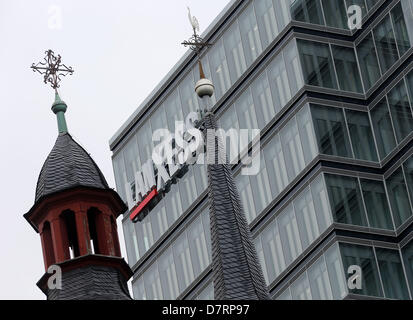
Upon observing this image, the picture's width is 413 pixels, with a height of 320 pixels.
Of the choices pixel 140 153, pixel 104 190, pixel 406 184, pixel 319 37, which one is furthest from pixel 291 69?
pixel 104 190

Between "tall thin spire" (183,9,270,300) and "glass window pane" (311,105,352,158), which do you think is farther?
"glass window pane" (311,105,352,158)

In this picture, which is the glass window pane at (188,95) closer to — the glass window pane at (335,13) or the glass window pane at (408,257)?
the glass window pane at (335,13)

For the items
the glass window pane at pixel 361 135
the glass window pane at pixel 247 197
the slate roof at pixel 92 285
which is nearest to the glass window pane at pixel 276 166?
the glass window pane at pixel 247 197

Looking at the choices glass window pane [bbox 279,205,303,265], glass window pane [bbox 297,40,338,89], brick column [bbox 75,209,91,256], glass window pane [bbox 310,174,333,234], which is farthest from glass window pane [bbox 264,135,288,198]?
brick column [bbox 75,209,91,256]

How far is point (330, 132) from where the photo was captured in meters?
122

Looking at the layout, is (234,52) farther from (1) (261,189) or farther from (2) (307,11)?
(1) (261,189)

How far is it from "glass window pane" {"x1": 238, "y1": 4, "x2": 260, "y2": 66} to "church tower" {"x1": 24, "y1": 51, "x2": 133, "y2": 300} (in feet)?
198

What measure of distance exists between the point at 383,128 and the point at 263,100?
8.41 metres

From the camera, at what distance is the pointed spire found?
70.0 meters

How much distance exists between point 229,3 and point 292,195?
55.8 feet

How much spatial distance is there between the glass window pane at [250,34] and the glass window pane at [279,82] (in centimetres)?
247

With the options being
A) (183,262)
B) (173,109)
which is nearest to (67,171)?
(183,262)

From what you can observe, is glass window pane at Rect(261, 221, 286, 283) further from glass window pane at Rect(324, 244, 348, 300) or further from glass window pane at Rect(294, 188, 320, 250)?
glass window pane at Rect(324, 244, 348, 300)

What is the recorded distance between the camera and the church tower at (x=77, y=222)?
63844mm
